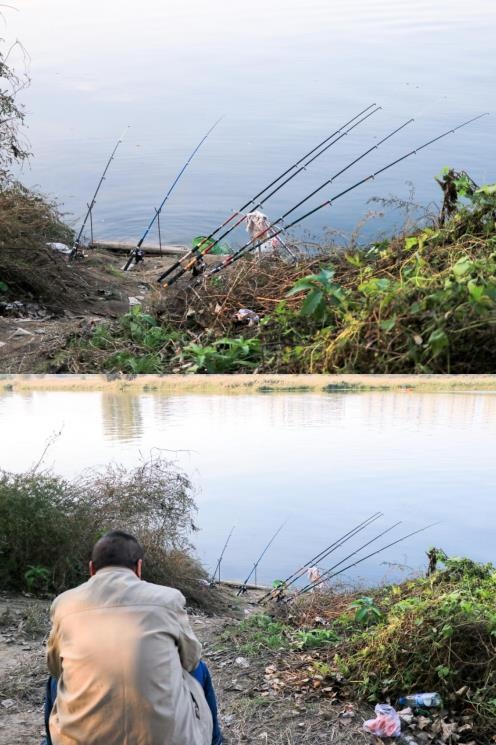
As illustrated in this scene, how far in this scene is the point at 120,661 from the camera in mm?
2301

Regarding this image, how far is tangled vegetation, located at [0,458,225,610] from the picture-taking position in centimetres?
443

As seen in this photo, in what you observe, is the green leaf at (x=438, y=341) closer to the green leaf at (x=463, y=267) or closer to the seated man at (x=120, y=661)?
the green leaf at (x=463, y=267)

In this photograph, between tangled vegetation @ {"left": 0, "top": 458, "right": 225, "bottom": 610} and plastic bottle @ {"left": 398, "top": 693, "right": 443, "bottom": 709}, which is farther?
tangled vegetation @ {"left": 0, "top": 458, "right": 225, "bottom": 610}

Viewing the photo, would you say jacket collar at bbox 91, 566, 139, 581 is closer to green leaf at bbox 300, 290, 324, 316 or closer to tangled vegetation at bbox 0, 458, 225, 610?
tangled vegetation at bbox 0, 458, 225, 610

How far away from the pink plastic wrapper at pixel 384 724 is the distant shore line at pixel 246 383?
1220 millimetres

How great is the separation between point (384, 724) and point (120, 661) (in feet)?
4.04

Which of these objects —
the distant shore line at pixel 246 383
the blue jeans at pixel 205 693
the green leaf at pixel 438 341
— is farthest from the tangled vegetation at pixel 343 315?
the blue jeans at pixel 205 693

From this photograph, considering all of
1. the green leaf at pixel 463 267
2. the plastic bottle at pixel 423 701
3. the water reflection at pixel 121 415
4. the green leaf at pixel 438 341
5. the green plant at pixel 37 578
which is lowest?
the plastic bottle at pixel 423 701

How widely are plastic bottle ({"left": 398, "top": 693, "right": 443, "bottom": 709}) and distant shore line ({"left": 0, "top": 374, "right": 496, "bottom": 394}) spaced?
3.73ft

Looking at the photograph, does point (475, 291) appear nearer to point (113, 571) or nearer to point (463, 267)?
point (463, 267)

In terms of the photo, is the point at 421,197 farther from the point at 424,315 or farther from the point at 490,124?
the point at 424,315

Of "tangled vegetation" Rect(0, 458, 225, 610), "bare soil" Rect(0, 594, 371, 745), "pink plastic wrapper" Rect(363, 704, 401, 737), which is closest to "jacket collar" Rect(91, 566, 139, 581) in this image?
"bare soil" Rect(0, 594, 371, 745)

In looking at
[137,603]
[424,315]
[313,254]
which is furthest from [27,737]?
[313,254]

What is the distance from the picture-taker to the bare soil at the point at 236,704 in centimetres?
327
